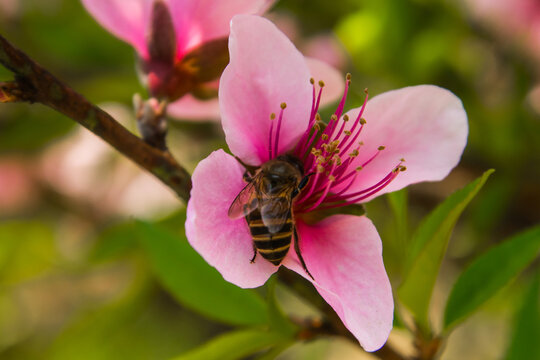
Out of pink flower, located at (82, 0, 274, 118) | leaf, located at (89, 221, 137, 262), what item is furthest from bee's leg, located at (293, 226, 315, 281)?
leaf, located at (89, 221, 137, 262)

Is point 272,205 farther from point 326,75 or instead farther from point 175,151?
point 175,151

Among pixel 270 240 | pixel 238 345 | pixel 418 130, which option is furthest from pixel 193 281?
pixel 418 130

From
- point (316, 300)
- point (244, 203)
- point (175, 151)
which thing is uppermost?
point (244, 203)

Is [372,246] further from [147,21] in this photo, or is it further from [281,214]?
[147,21]

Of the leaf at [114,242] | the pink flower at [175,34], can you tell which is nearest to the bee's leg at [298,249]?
the pink flower at [175,34]

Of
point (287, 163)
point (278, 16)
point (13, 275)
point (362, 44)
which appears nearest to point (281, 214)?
point (287, 163)

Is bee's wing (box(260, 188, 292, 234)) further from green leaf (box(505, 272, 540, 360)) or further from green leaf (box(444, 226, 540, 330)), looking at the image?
green leaf (box(505, 272, 540, 360))
